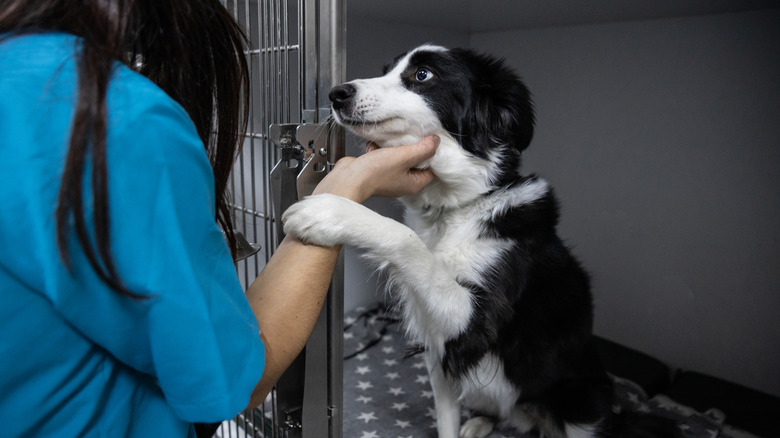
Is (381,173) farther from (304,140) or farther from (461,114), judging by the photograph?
(461,114)

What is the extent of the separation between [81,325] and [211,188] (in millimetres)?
161

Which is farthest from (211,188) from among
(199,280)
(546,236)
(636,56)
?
(636,56)

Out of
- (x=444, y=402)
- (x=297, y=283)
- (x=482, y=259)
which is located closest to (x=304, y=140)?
(x=297, y=283)

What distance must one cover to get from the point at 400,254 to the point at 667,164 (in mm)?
1081

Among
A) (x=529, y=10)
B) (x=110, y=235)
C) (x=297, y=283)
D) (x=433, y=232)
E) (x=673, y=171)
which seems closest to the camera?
(x=110, y=235)

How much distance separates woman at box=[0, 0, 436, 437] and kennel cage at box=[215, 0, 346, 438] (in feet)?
0.94

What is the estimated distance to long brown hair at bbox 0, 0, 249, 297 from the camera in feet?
1.29

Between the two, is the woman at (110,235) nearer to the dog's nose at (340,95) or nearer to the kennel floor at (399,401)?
the dog's nose at (340,95)

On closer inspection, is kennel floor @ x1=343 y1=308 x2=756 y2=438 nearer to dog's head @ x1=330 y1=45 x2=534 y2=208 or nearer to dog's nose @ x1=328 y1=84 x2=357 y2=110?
dog's head @ x1=330 y1=45 x2=534 y2=208

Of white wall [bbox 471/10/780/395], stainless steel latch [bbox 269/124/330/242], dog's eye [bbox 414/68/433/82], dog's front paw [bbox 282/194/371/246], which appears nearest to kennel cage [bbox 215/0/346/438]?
stainless steel latch [bbox 269/124/330/242]

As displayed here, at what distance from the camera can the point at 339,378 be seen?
0.94m

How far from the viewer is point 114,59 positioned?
429 millimetres

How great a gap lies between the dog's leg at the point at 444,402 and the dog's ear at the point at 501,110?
1.59ft

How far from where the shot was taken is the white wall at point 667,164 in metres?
1.39
